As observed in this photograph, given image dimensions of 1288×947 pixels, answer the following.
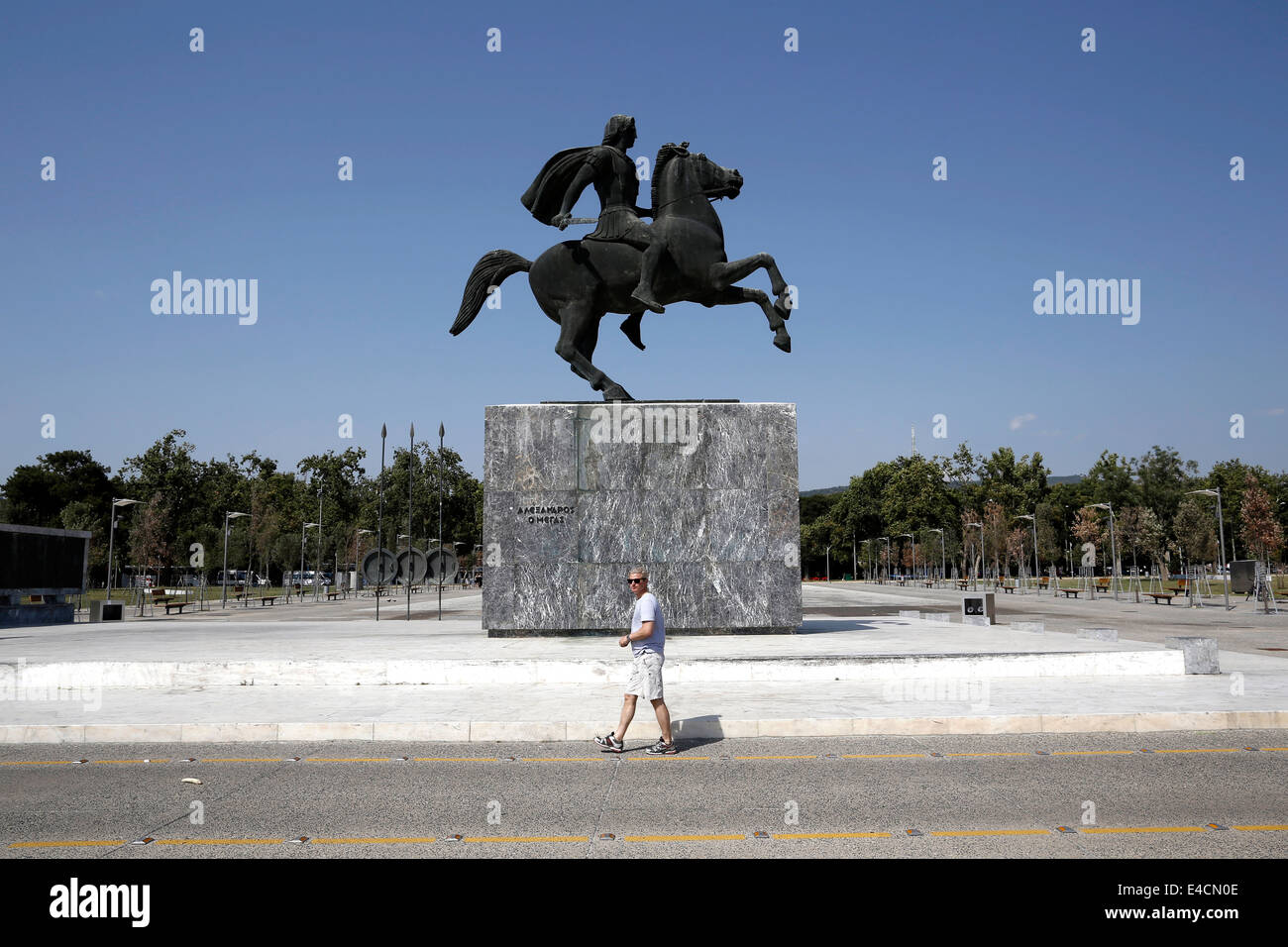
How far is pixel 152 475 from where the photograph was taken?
9088 cm

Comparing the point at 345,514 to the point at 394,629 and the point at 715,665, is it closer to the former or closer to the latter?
the point at 394,629

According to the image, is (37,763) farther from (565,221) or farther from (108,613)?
(108,613)

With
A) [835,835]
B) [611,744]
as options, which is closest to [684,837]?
[835,835]

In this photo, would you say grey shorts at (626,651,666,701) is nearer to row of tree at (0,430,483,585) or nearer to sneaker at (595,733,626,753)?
sneaker at (595,733,626,753)

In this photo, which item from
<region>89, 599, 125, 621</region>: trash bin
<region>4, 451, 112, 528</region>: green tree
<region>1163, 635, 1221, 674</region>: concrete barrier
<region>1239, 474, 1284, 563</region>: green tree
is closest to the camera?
<region>1163, 635, 1221, 674</region>: concrete barrier

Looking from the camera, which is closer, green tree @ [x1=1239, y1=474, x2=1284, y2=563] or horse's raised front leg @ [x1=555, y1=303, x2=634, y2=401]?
horse's raised front leg @ [x1=555, y1=303, x2=634, y2=401]

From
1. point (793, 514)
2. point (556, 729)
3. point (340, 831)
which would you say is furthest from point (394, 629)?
point (340, 831)

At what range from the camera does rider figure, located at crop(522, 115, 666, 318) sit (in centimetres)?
1761

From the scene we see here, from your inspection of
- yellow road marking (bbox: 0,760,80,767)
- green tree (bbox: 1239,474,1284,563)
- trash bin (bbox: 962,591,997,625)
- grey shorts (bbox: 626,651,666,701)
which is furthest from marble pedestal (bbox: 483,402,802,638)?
green tree (bbox: 1239,474,1284,563)

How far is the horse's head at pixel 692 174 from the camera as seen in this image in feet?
58.0

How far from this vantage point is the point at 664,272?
17.5m

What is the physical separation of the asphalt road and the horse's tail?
1084 cm
